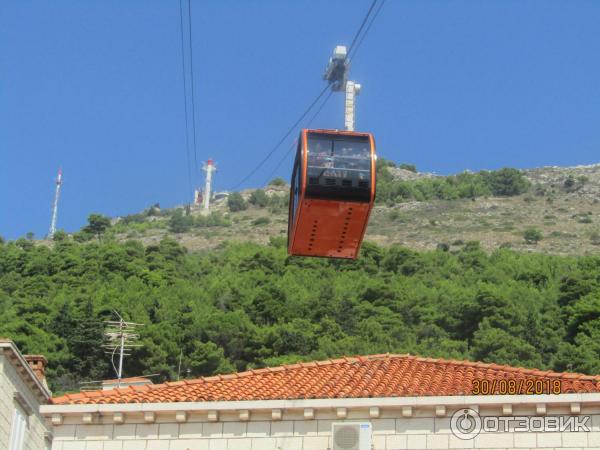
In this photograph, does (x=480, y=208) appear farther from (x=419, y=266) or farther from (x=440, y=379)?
(x=440, y=379)

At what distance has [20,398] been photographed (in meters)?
25.8

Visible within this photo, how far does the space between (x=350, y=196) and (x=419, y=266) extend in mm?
87623

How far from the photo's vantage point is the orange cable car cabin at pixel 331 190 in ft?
83.3

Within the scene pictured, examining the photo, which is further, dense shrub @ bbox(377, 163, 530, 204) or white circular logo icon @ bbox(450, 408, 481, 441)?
dense shrub @ bbox(377, 163, 530, 204)

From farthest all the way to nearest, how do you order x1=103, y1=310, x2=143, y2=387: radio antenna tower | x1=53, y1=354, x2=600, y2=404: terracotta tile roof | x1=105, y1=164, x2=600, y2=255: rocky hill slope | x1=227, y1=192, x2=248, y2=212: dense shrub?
x1=227, y1=192, x2=248, y2=212: dense shrub < x1=105, y1=164, x2=600, y2=255: rocky hill slope < x1=103, y1=310, x2=143, y2=387: radio antenna tower < x1=53, y1=354, x2=600, y2=404: terracotta tile roof

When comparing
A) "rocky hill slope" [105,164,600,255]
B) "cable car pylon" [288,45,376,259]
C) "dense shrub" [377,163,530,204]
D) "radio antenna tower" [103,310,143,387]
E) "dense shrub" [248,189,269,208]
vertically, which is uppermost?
"dense shrub" [377,163,530,204]

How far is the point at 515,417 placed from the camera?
19984 millimetres

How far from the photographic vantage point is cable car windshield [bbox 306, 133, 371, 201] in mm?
25344

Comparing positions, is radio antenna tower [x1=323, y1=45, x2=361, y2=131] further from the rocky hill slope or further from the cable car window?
the cable car window

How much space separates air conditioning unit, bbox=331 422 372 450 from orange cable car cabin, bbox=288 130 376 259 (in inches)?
254

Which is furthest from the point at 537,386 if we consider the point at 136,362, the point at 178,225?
the point at 178,225
